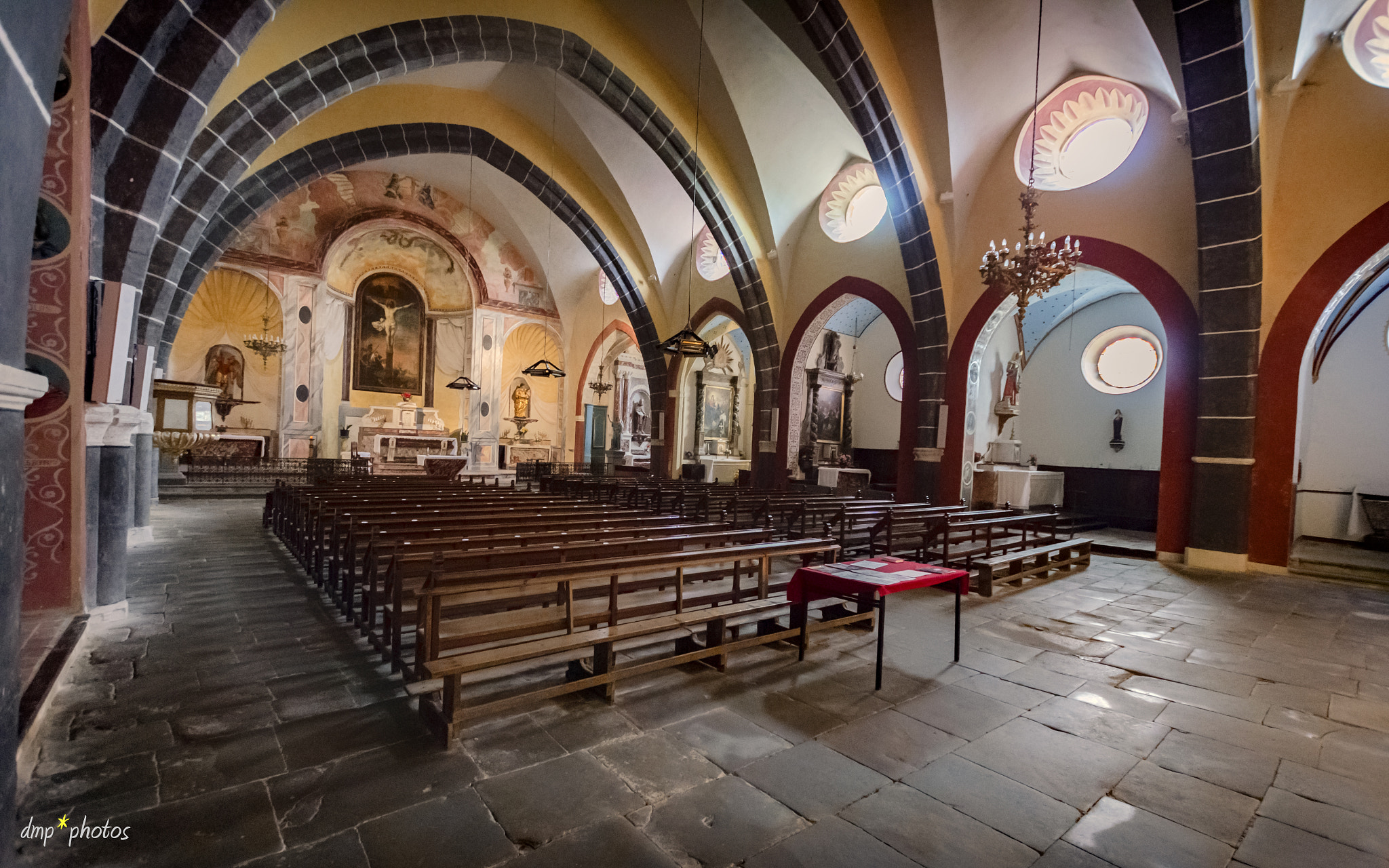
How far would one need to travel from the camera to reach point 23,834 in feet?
6.37

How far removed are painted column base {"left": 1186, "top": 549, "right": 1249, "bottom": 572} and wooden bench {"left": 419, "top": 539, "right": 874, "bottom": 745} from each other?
20.6 feet

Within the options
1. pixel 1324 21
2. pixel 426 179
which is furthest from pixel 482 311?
pixel 1324 21

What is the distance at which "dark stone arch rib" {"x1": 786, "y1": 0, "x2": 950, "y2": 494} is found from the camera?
8164 millimetres

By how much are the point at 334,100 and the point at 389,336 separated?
12.0m

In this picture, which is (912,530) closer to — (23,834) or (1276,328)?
(1276,328)

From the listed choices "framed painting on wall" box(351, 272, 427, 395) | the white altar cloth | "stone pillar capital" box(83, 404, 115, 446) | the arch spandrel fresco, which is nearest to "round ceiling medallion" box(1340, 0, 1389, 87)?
the white altar cloth

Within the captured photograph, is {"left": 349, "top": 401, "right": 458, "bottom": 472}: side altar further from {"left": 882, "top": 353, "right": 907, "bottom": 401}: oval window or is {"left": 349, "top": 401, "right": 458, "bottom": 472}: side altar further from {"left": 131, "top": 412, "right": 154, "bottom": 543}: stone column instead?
{"left": 882, "top": 353, "right": 907, "bottom": 401}: oval window

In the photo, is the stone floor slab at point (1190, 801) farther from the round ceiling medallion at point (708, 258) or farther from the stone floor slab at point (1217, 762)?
the round ceiling medallion at point (708, 258)

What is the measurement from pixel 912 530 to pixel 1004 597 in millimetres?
1737

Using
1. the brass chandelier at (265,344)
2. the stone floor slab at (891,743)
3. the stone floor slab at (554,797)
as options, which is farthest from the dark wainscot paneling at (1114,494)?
the brass chandelier at (265,344)

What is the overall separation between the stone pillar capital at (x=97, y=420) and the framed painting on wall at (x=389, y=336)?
1518 cm

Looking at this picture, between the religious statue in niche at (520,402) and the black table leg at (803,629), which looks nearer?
the black table leg at (803,629)

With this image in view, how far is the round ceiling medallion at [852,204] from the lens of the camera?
1216cm

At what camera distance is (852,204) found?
12.5 metres
